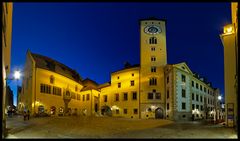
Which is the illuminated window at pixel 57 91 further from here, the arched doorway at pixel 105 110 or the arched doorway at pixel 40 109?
the arched doorway at pixel 105 110

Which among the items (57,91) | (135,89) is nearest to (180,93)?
(135,89)

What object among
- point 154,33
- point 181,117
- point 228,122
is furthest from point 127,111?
point 228,122

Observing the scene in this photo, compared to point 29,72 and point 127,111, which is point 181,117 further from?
point 29,72

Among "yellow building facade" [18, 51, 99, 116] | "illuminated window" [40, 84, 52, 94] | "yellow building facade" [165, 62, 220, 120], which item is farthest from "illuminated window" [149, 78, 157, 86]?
"illuminated window" [40, 84, 52, 94]

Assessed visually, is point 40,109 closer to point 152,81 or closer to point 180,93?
point 152,81

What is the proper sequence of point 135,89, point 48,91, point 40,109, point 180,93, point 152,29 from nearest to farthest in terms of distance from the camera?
point 40,109 < point 48,91 < point 180,93 < point 152,29 < point 135,89

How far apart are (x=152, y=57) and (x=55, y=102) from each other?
19314 mm

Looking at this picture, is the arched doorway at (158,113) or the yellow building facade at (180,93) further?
the arched doorway at (158,113)

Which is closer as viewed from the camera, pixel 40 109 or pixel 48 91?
pixel 40 109

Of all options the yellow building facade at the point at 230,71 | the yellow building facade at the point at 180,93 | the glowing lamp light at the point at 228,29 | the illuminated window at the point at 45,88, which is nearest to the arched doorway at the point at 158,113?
the yellow building facade at the point at 180,93

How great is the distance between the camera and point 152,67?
58719mm

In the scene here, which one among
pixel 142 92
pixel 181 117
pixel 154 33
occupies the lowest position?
pixel 181 117

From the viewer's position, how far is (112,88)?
6500 centimetres

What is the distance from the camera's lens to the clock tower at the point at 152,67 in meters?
57.7
